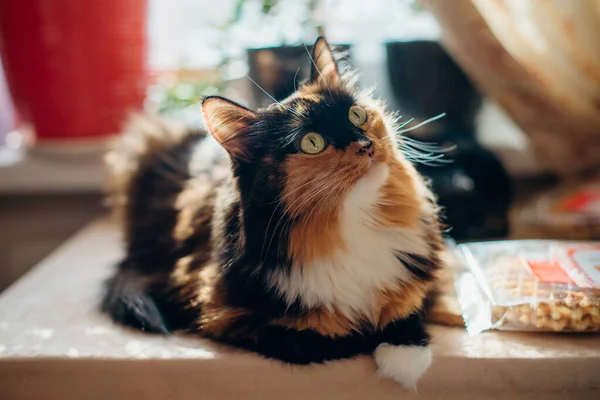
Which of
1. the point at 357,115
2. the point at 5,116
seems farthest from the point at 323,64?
the point at 5,116

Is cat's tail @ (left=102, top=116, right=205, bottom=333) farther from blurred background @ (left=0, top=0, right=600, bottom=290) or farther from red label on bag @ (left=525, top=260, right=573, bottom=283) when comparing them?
red label on bag @ (left=525, top=260, right=573, bottom=283)

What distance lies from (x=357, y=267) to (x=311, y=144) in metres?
0.20

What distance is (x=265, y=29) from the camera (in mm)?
1462

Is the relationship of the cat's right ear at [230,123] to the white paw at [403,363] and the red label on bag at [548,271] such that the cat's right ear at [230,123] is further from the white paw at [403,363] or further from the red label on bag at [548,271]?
the red label on bag at [548,271]

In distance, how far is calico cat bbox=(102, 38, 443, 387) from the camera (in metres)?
0.81

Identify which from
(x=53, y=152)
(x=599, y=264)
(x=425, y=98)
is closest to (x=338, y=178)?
(x=599, y=264)

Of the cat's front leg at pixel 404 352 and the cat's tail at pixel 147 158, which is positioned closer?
A: the cat's front leg at pixel 404 352

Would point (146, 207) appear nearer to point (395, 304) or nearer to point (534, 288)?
point (395, 304)

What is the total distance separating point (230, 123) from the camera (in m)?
0.81

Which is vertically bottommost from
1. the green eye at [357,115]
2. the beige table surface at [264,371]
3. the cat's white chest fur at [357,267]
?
the beige table surface at [264,371]

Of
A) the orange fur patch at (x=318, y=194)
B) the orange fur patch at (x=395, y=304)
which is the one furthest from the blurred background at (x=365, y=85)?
the orange fur patch at (x=318, y=194)

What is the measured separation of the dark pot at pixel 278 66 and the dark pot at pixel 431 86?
0.16 metres

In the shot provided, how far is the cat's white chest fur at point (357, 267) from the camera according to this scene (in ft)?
2.71

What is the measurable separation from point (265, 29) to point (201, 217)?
65cm
